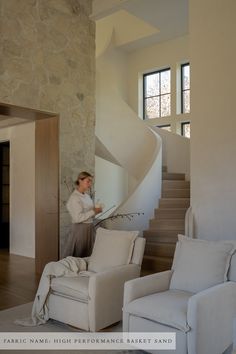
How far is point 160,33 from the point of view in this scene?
28.8ft

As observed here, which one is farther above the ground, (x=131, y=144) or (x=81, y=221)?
(x=131, y=144)

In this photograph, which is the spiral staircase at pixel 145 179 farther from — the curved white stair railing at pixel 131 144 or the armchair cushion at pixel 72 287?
the armchair cushion at pixel 72 287

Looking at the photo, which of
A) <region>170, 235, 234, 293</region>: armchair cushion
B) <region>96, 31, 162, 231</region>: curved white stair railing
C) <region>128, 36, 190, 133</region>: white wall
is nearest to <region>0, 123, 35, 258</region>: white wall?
<region>96, 31, 162, 231</region>: curved white stair railing

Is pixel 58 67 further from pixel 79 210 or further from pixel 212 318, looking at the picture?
pixel 212 318

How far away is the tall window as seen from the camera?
31.2ft

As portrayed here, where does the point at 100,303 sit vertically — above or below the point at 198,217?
below

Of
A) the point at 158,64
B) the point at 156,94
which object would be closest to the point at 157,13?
the point at 158,64

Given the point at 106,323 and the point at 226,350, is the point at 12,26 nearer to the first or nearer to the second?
the point at 106,323

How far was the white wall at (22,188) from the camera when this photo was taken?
6633 millimetres

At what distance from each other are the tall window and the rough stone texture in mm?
4016

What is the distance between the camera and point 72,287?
3.18 m

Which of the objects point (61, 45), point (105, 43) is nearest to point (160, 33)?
point (105, 43)

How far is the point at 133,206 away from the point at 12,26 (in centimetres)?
345

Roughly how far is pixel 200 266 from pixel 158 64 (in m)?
7.54
